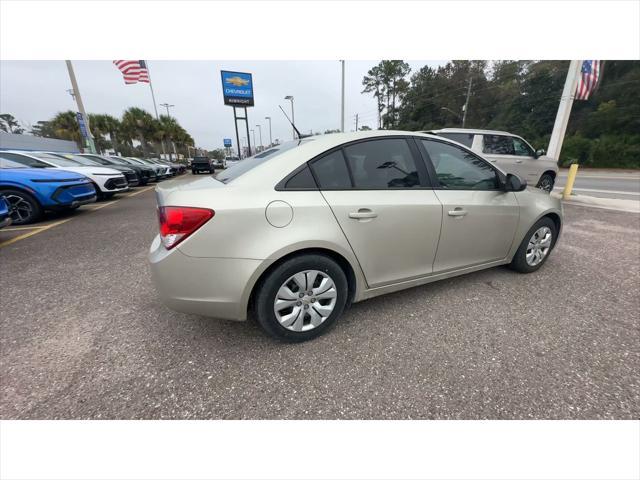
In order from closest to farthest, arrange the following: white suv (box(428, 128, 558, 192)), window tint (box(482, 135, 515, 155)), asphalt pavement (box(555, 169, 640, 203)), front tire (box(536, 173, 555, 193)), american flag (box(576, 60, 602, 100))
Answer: white suv (box(428, 128, 558, 192)), window tint (box(482, 135, 515, 155)), front tire (box(536, 173, 555, 193)), american flag (box(576, 60, 602, 100)), asphalt pavement (box(555, 169, 640, 203))

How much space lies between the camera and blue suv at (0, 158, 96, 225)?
496cm

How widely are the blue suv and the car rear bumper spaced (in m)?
5.40

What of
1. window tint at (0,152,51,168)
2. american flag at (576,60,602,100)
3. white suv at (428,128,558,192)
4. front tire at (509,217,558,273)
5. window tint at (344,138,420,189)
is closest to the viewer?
window tint at (344,138,420,189)

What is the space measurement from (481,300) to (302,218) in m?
1.95

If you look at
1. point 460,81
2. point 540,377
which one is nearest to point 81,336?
point 540,377

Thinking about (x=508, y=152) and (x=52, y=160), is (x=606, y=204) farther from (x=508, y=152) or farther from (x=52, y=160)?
(x=52, y=160)

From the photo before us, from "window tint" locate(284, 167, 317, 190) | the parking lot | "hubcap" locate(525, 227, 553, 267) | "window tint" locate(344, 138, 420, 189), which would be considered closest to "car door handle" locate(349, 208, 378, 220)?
→ "window tint" locate(344, 138, 420, 189)

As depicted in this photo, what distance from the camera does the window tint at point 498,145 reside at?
691cm

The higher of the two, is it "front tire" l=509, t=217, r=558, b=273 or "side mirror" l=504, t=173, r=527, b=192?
"side mirror" l=504, t=173, r=527, b=192

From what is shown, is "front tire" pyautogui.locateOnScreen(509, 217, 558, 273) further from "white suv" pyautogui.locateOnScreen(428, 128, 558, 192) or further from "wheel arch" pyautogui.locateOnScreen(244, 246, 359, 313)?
"white suv" pyautogui.locateOnScreen(428, 128, 558, 192)

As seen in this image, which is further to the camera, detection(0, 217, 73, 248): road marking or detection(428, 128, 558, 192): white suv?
detection(428, 128, 558, 192): white suv

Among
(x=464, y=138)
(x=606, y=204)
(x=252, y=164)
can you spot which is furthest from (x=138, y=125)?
(x=606, y=204)

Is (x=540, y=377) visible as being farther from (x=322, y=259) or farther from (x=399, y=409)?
(x=322, y=259)

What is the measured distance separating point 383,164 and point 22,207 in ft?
22.6
